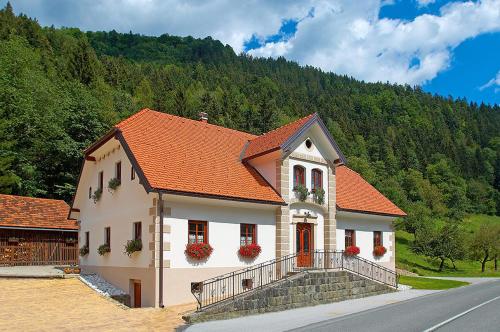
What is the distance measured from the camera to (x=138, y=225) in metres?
20.9

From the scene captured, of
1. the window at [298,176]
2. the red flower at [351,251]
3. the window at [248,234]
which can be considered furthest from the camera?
the red flower at [351,251]

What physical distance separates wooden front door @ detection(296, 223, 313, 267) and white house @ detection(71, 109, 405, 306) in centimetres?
8

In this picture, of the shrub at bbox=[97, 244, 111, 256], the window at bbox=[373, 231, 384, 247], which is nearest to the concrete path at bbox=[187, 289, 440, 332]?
the window at bbox=[373, 231, 384, 247]

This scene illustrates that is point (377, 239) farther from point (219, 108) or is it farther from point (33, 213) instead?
point (219, 108)

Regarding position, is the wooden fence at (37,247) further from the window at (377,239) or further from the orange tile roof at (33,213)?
the window at (377,239)

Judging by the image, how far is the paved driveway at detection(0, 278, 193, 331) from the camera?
49.9 ft

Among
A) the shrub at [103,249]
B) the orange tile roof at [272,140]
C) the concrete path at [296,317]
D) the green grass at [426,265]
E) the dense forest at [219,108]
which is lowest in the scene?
the green grass at [426,265]

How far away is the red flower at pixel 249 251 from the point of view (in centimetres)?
2175

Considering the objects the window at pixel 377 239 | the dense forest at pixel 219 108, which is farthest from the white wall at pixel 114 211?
the dense forest at pixel 219 108

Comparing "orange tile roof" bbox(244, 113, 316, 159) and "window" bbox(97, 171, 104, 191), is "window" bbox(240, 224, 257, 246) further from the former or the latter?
"window" bbox(97, 171, 104, 191)

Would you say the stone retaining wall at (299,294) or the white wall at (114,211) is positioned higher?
the white wall at (114,211)

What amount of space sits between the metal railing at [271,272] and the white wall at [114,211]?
9.67 ft

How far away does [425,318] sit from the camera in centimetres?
1599

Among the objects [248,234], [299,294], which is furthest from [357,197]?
[299,294]
